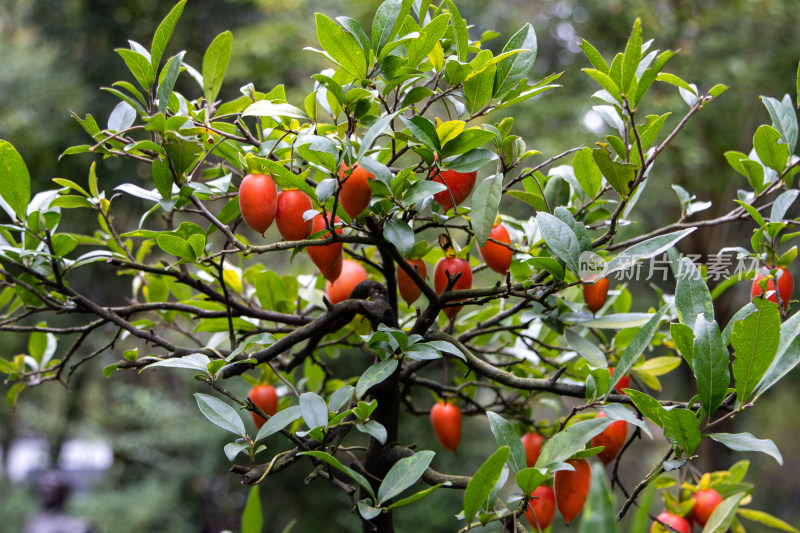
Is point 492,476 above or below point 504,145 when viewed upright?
below

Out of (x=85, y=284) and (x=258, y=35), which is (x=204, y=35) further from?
(x=85, y=284)

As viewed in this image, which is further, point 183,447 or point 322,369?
point 183,447

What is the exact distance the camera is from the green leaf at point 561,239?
426 mm

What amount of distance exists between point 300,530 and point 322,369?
71.4 inches

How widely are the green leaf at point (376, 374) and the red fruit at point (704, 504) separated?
1.37 feet

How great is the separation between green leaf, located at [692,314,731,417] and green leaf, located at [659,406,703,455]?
0.02m

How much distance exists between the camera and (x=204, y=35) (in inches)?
135

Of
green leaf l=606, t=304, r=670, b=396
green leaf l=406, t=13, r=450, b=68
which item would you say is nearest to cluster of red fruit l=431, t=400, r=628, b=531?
green leaf l=606, t=304, r=670, b=396

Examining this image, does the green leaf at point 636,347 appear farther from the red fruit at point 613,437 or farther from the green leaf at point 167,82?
the green leaf at point 167,82

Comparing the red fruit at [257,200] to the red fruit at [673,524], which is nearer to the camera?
the red fruit at [257,200]

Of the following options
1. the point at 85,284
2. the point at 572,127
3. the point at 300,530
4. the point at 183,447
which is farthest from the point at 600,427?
the point at 85,284

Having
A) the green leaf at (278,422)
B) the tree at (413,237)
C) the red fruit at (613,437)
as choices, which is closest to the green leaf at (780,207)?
the tree at (413,237)

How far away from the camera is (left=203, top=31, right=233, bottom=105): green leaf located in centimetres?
54

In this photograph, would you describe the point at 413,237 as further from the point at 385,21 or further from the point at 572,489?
the point at 572,489
